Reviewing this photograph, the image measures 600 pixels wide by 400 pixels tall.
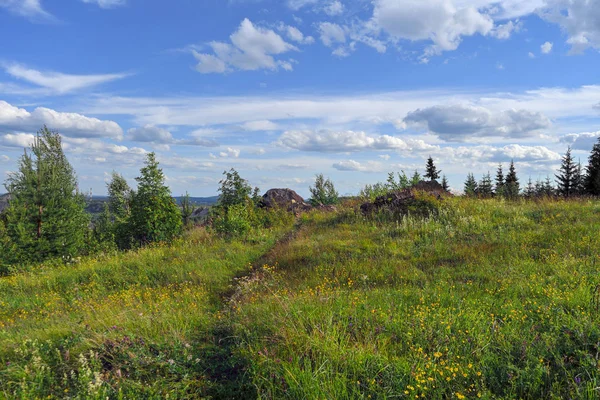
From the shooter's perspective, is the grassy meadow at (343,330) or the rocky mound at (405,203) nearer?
the grassy meadow at (343,330)

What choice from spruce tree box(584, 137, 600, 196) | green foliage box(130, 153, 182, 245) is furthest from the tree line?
green foliage box(130, 153, 182, 245)

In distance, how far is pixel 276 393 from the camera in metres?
3.48

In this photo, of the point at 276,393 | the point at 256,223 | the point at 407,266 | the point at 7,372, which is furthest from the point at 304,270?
the point at 256,223

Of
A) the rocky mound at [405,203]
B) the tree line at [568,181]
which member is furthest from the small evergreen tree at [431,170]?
the rocky mound at [405,203]

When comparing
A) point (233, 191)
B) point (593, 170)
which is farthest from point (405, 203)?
point (593, 170)

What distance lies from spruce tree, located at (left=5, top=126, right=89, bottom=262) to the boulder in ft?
35.8

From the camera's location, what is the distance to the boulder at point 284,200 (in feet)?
76.3

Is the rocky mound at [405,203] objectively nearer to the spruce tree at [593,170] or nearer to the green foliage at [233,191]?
the green foliage at [233,191]

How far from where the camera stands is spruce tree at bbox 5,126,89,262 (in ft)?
55.9

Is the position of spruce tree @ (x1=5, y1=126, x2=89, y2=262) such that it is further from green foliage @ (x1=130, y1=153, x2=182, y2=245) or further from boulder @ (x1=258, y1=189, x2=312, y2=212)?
boulder @ (x1=258, y1=189, x2=312, y2=212)

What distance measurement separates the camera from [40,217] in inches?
706

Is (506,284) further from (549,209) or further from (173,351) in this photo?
(549,209)

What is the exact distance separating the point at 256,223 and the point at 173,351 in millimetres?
13705

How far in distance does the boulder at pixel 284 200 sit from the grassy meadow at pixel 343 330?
1333 cm
